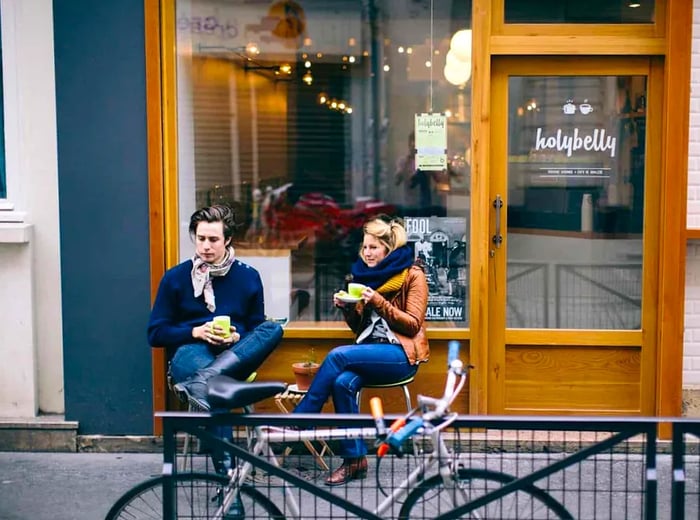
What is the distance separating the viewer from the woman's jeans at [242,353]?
526cm

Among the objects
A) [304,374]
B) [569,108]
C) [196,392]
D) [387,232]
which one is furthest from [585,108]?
[196,392]

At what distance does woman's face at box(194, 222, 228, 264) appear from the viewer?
5.49 meters

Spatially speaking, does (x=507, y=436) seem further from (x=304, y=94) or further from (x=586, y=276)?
(x=304, y=94)

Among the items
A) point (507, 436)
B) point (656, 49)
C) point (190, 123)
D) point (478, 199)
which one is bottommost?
point (507, 436)

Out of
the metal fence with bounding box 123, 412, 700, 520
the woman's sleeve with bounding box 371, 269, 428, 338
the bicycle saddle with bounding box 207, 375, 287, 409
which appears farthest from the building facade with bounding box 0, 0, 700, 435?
the bicycle saddle with bounding box 207, 375, 287, 409

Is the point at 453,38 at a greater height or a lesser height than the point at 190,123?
greater

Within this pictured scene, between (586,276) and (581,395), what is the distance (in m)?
0.76

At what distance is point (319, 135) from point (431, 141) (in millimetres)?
718

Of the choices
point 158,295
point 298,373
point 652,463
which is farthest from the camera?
point 298,373

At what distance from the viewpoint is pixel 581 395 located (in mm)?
6363

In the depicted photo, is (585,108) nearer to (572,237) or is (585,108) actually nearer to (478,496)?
(572,237)

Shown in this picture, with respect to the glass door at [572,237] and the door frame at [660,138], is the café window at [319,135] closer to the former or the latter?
the door frame at [660,138]

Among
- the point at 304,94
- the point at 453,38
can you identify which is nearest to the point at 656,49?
the point at 453,38

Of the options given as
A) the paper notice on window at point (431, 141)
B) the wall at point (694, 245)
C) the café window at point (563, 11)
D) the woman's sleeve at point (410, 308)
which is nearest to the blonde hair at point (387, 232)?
the woman's sleeve at point (410, 308)
